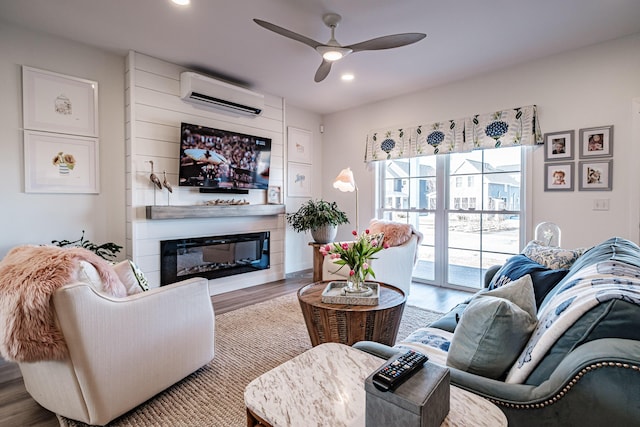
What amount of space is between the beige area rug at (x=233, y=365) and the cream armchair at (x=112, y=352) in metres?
0.10

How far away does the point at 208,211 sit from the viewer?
3.69 meters

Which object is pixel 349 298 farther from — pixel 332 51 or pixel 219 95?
pixel 219 95

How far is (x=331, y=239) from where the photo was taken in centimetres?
451

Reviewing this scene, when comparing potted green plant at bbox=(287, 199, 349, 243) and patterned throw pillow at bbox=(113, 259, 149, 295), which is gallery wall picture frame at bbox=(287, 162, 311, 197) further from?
patterned throw pillow at bbox=(113, 259, 149, 295)

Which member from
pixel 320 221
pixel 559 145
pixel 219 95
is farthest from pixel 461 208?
pixel 219 95

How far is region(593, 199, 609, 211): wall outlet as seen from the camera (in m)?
3.02

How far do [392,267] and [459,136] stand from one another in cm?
184

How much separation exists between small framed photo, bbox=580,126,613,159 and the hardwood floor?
194cm

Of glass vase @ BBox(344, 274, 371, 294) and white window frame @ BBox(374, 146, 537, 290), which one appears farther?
white window frame @ BBox(374, 146, 537, 290)

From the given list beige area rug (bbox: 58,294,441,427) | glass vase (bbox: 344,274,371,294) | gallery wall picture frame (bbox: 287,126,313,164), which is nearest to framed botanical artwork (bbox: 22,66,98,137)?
beige area rug (bbox: 58,294,441,427)

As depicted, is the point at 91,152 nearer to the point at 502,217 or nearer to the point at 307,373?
the point at 307,373

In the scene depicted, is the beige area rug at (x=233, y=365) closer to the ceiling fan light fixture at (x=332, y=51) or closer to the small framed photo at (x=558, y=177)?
the small framed photo at (x=558, y=177)

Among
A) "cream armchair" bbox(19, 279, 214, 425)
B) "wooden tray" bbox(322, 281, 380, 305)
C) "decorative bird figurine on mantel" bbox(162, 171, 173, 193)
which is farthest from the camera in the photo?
"decorative bird figurine on mantel" bbox(162, 171, 173, 193)

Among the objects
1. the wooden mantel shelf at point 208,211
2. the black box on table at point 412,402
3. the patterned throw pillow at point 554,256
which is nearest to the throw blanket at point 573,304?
the black box on table at point 412,402
